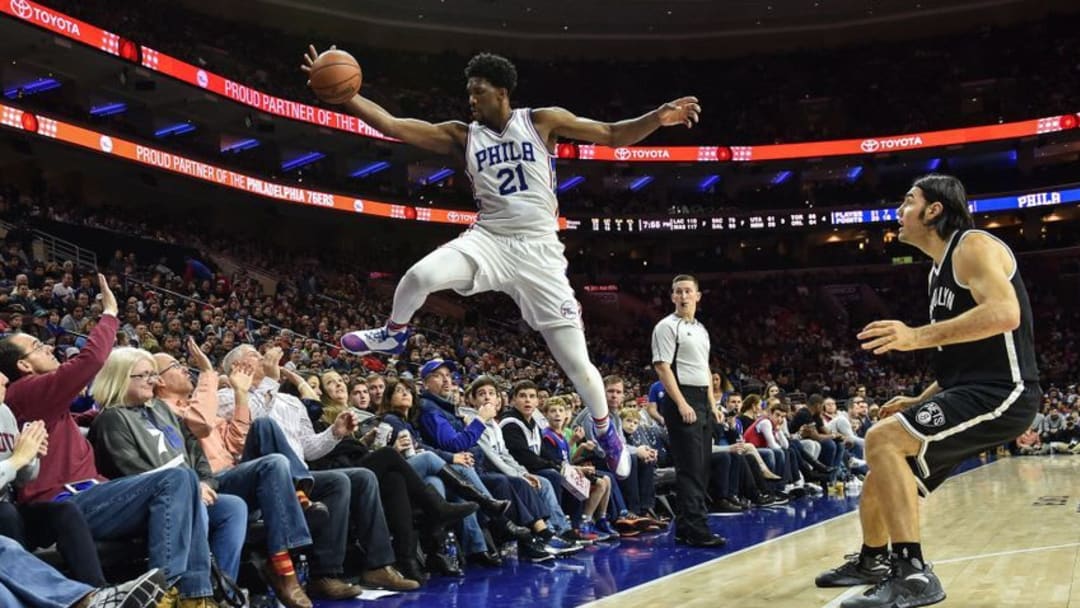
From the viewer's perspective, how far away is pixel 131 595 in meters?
3.81

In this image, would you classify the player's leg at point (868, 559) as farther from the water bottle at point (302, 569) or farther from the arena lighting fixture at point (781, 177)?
the arena lighting fixture at point (781, 177)

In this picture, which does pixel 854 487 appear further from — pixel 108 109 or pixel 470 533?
pixel 108 109

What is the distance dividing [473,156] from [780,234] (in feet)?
108

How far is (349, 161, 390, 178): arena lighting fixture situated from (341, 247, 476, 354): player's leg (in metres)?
26.8

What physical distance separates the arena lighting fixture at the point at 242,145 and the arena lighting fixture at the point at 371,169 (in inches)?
142

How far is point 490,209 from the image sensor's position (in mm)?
5434

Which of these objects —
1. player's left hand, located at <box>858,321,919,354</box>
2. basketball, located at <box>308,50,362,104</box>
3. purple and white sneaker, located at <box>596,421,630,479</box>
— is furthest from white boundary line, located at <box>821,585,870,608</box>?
basketball, located at <box>308,50,362,104</box>

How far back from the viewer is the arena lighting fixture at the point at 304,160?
98.4ft

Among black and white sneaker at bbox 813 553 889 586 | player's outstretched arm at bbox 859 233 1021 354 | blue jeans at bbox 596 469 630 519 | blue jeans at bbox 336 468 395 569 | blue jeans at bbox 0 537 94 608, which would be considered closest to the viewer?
blue jeans at bbox 0 537 94 608

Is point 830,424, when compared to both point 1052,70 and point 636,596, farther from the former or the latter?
point 1052,70

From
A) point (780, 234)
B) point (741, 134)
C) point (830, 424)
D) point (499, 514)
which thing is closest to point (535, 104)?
point (741, 134)

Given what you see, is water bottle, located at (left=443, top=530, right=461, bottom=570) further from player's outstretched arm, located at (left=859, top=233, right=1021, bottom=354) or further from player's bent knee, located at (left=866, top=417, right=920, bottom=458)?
player's outstretched arm, located at (left=859, top=233, right=1021, bottom=354)

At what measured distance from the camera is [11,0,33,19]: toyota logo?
1872 centimetres

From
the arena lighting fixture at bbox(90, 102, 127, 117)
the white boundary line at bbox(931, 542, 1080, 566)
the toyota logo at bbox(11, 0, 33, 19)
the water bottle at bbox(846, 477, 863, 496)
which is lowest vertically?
the water bottle at bbox(846, 477, 863, 496)
